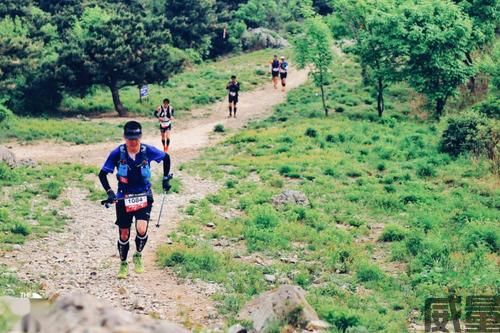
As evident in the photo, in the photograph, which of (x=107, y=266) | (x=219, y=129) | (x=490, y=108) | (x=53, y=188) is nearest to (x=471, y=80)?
(x=490, y=108)

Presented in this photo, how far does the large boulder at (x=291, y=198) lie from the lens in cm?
1747

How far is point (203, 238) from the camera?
14758 millimetres

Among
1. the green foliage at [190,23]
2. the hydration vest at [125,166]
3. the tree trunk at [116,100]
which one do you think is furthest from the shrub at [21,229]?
the green foliage at [190,23]

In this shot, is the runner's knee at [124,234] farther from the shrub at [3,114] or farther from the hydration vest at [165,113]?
the shrub at [3,114]

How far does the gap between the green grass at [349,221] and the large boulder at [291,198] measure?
0.90ft

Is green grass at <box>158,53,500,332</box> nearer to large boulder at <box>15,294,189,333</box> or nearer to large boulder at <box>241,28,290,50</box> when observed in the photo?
large boulder at <box>15,294,189,333</box>

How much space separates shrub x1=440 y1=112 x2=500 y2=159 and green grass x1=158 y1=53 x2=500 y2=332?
533mm

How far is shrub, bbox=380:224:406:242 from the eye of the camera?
1511 cm

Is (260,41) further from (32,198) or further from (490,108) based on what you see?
(32,198)

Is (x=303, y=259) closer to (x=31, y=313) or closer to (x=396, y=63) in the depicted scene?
(x=31, y=313)

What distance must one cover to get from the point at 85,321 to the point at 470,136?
19099 millimetres

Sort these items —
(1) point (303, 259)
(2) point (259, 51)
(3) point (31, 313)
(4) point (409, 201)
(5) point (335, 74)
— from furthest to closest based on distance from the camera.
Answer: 1. (2) point (259, 51)
2. (5) point (335, 74)
3. (4) point (409, 201)
4. (1) point (303, 259)
5. (3) point (31, 313)

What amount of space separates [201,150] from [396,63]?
34.7ft

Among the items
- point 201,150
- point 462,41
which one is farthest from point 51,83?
point 462,41
